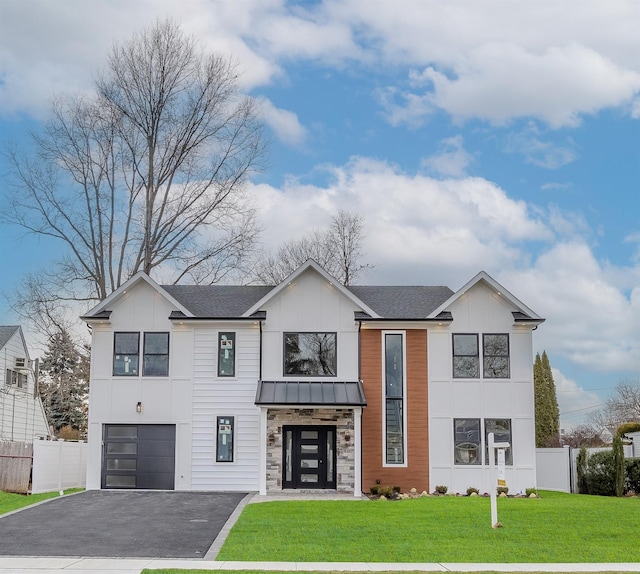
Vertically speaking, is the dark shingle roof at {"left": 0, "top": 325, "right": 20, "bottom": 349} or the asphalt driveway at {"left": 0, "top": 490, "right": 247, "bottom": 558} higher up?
the dark shingle roof at {"left": 0, "top": 325, "right": 20, "bottom": 349}

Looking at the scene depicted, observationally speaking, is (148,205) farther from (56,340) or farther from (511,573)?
(511,573)

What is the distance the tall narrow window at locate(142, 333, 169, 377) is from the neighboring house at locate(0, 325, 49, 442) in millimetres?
12308

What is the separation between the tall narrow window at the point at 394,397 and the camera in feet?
82.6

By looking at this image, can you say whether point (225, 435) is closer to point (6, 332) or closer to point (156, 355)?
point (156, 355)

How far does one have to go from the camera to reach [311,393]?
80.4 feet

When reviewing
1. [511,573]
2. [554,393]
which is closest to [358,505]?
[511,573]

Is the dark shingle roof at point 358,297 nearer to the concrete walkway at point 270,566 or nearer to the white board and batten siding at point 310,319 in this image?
the white board and batten siding at point 310,319

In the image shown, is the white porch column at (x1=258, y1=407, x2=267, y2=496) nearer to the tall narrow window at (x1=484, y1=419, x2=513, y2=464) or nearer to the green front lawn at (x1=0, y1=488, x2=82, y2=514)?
the green front lawn at (x1=0, y1=488, x2=82, y2=514)

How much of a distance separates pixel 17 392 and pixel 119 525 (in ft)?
72.4

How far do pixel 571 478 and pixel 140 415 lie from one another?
14.1 m

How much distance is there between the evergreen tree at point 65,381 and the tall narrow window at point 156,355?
34.3ft

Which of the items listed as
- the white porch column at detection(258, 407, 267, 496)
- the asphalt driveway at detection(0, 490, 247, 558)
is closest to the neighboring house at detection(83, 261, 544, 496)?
the white porch column at detection(258, 407, 267, 496)

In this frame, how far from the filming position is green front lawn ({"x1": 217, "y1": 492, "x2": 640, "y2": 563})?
45.1 feet

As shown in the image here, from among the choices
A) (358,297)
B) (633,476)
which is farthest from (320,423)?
(633,476)
